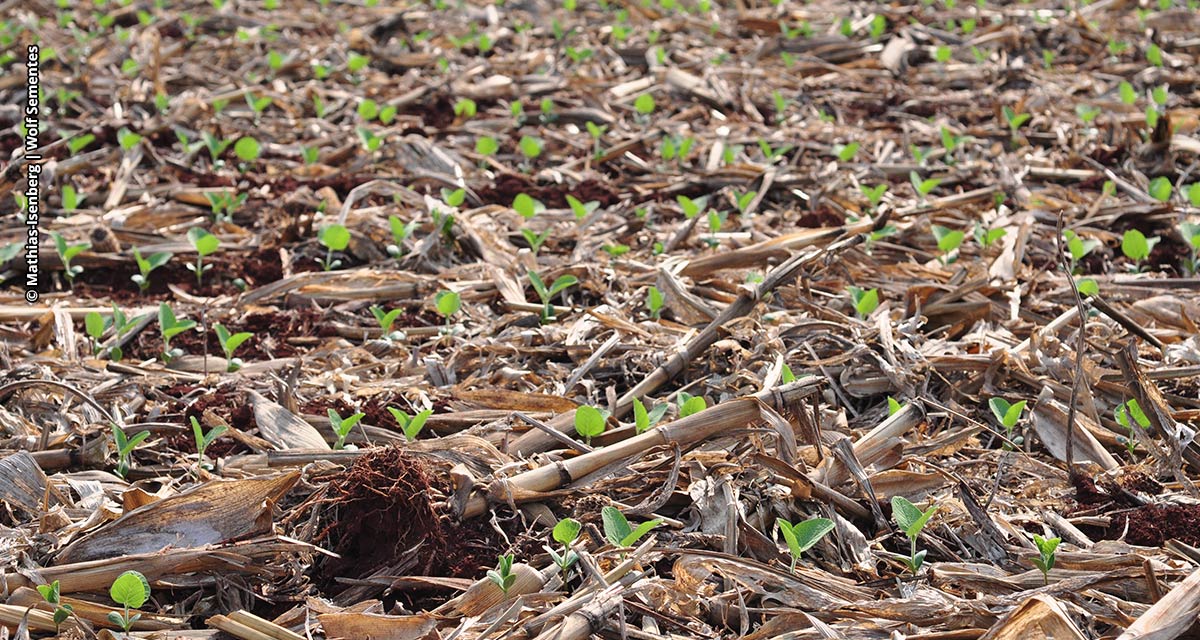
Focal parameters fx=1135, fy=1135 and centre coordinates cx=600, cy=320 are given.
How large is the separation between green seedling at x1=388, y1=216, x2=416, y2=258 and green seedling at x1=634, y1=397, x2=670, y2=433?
122 cm

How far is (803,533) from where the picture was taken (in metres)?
1.88

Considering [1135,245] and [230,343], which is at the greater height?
[230,343]

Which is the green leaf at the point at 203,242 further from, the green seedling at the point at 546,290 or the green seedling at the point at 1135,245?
the green seedling at the point at 1135,245

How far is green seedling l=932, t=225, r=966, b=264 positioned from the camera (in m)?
3.12

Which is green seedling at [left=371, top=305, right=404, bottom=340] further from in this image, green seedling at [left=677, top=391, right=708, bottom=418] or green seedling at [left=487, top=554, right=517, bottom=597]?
green seedling at [left=487, top=554, right=517, bottom=597]

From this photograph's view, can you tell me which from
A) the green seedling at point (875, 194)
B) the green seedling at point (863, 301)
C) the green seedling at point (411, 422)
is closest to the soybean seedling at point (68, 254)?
the green seedling at point (411, 422)

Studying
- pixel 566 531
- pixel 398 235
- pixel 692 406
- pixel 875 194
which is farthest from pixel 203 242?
pixel 875 194

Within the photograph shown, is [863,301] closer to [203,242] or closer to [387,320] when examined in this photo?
[387,320]

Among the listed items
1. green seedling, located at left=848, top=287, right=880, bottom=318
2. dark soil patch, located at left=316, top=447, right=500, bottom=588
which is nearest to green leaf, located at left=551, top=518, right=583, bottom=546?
dark soil patch, located at left=316, top=447, right=500, bottom=588

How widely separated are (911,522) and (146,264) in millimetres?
2245

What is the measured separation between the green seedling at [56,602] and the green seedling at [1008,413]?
170cm

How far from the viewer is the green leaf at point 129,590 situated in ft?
5.72

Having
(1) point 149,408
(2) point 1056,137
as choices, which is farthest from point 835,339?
(2) point 1056,137

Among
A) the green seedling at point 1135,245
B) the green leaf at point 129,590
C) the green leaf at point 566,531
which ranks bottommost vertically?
the green seedling at point 1135,245
